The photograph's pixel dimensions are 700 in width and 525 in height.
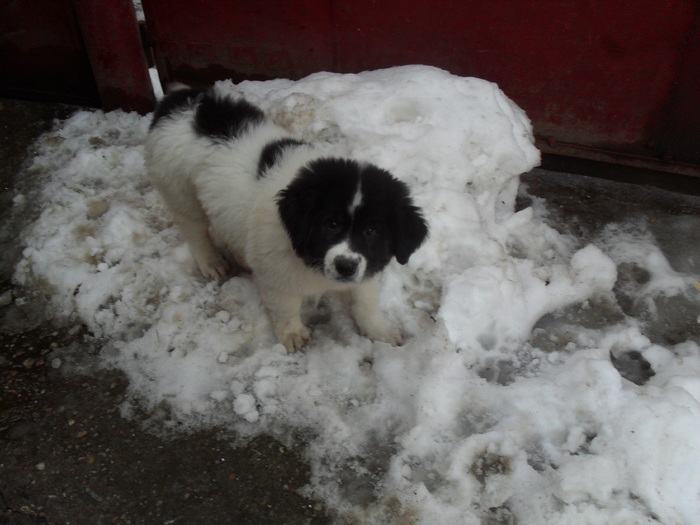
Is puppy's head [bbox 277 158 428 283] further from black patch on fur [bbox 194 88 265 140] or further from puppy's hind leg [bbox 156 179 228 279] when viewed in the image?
puppy's hind leg [bbox 156 179 228 279]

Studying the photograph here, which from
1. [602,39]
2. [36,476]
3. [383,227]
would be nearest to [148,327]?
[36,476]

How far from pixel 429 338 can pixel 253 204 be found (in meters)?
1.14

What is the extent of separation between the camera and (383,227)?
251cm

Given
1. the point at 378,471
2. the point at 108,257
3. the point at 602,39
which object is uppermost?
the point at 602,39

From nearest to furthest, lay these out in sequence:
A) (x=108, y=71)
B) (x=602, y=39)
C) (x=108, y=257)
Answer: (x=108, y=257) < (x=602, y=39) < (x=108, y=71)

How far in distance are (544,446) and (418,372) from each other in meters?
0.66

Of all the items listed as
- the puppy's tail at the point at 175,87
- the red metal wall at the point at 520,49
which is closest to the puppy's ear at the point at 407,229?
A: the puppy's tail at the point at 175,87

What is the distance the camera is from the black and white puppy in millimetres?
2436

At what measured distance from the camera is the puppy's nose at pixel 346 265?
7.77 ft

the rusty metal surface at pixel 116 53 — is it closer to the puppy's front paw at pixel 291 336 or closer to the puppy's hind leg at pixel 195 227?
the puppy's hind leg at pixel 195 227

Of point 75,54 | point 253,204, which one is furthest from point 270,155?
point 75,54

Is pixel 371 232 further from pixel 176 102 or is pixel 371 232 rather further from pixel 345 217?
pixel 176 102

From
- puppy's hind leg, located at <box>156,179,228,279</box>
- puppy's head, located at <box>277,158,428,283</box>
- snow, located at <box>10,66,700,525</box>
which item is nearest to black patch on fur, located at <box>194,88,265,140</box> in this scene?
puppy's hind leg, located at <box>156,179,228,279</box>

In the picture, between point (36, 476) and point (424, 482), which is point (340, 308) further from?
point (36, 476)
